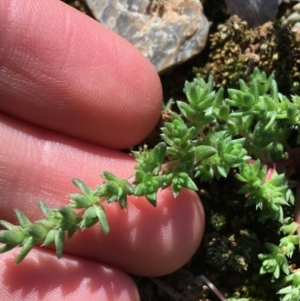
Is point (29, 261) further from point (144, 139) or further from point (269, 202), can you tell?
point (269, 202)

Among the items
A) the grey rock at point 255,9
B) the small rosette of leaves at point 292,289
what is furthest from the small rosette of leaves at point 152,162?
the grey rock at point 255,9

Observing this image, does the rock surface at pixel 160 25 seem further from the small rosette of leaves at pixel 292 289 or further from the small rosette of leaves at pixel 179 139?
the small rosette of leaves at pixel 292 289

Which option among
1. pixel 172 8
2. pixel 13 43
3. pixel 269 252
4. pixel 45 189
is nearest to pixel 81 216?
pixel 45 189

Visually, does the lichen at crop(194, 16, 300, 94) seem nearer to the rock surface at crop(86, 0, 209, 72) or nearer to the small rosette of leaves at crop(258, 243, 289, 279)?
→ the rock surface at crop(86, 0, 209, 72)

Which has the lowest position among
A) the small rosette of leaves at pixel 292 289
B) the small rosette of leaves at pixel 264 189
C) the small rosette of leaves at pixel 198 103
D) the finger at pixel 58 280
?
the finger at pixel 58 280

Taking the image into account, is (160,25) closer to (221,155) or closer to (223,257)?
(221,155)

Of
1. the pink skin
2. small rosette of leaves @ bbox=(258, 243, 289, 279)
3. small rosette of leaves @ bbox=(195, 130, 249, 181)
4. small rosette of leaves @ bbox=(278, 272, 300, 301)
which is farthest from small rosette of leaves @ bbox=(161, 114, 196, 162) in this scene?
small rosette of leaves @ bbox=(278, 272, 300, 301)
